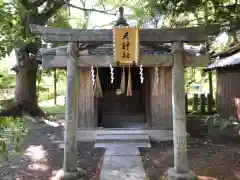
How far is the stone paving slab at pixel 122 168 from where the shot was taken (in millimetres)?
7114

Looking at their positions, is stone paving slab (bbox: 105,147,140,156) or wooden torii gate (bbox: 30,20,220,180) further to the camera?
stone paving slab (bbox: 105,147,140,156)

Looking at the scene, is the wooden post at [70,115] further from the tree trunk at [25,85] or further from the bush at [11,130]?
the tree trunk at [25,85]

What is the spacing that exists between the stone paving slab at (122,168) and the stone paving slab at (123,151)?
11.7 inches

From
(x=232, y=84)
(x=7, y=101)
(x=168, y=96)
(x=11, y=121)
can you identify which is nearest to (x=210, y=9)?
(x=168, y=96)

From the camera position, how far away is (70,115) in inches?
275

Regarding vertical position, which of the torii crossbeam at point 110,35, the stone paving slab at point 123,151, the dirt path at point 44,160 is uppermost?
the torii crossbeam at point 110,35

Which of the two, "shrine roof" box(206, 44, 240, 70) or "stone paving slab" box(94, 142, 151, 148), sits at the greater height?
"shrine roof" box(206, 44, 240, 70)

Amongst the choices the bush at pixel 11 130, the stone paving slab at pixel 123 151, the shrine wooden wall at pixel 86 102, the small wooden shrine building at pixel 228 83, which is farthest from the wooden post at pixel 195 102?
the bush at pixel 11 130

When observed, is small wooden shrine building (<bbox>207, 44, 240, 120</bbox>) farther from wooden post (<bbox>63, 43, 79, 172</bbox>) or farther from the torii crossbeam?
wooden post (<bbox>63, 43, 79, 172</bbox>)

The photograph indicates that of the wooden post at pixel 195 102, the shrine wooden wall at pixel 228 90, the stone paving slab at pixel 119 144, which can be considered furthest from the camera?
the wooden post at pixel 195 102

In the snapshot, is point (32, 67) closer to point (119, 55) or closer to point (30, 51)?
point (30, 51)

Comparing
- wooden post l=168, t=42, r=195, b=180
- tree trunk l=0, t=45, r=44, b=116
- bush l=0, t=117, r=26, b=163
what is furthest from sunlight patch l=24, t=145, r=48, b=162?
tree trunk l=0, t=45, r=44, b=116

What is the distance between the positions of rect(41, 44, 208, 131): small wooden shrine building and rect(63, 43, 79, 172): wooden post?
0.89 feet

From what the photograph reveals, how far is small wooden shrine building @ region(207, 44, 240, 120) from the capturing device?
1445 centimetres
